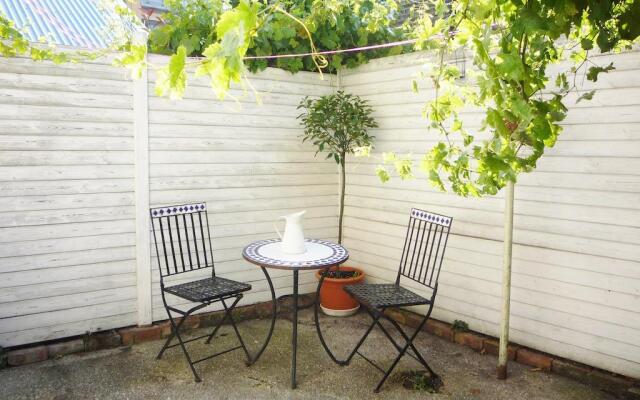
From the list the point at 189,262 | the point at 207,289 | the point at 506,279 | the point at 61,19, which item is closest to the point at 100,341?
the point at 189,262

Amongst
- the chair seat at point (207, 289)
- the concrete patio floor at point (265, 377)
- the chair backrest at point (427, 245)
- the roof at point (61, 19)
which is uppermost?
the roof at point (61, 19)

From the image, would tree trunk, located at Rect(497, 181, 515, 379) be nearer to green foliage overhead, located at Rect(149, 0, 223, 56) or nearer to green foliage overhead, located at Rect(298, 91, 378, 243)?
green foliage overhead, located at Rect(298, 91, 378, 243)

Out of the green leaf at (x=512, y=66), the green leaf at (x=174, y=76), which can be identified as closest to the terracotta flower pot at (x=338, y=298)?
the green leaf at (x=512, y=66)

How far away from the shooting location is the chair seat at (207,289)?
3.52 m

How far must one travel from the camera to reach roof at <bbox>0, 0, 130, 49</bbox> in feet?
22.2

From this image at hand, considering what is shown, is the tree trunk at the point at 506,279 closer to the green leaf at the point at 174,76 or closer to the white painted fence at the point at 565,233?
the white painted fence at the point at 565,233

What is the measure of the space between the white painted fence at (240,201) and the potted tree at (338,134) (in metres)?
0.24

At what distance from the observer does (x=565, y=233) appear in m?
3.63

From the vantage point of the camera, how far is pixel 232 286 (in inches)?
149

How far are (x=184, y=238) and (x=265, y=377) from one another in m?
1.52

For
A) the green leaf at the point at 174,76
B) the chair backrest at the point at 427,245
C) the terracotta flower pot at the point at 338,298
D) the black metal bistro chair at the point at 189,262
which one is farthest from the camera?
the terracotta flower pot at the point at 338,298

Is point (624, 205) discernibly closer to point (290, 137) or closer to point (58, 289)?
point (290, 137)

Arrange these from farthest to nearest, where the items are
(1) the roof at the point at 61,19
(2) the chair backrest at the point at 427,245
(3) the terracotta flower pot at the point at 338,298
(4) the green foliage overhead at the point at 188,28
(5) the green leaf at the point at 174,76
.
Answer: (1) the roof at the point at 61,19 → (3) the terracotta flower pot at the point at 338,298 → (4) the green foliage overhead at the point at 188,28 → (2) the chair backrest at the point at 427,245 → (5) the green leaf at the point at 174,76

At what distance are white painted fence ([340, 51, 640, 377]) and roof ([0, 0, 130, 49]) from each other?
4.61 meters
